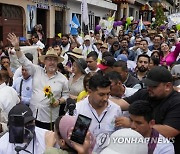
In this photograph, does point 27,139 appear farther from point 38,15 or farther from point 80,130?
point 38,15

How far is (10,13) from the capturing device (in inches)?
631

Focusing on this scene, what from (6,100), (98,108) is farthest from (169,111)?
(6,100)

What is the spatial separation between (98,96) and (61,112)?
2.09 metres

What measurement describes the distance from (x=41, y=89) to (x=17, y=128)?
2839mm

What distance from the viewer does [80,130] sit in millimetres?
2320

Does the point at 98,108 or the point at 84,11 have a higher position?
the point at 84,11

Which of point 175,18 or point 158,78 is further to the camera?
point 175,18

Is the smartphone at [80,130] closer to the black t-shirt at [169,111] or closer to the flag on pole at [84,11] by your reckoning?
the black t-shirt at [169,111]

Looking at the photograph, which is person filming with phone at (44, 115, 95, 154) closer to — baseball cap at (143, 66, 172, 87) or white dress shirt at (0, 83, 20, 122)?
baseball cap at (143, 66, 172, 87)

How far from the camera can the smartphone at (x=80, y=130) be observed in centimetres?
231

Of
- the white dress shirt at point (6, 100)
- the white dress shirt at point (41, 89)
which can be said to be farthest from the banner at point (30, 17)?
the white dress shirt at point (6, 100)

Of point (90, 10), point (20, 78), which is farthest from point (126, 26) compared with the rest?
point (20, 78)

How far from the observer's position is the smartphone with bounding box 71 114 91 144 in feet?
7.57

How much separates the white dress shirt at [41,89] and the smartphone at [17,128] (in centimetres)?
281
